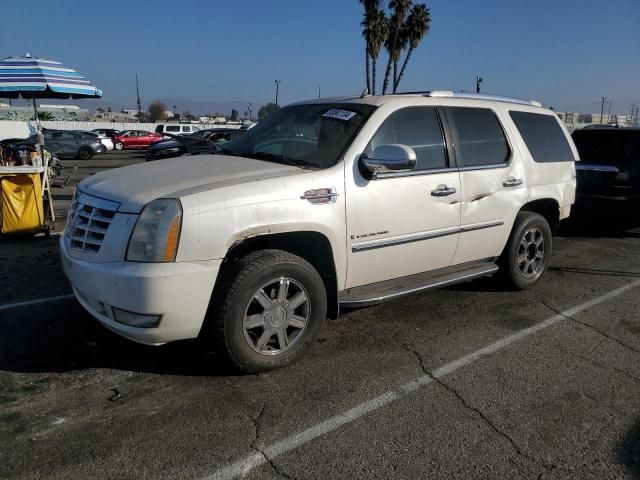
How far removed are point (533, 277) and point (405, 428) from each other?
3.05 metres

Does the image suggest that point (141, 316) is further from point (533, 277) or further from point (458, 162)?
point (533, 277)

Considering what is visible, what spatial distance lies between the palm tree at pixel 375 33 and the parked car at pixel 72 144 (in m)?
18.4

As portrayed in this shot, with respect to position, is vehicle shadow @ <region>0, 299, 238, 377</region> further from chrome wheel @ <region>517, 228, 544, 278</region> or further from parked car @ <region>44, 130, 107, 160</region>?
parked car @ <region>44, 130, 107, 160</region>

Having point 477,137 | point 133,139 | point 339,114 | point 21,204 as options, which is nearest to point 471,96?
point 477,137

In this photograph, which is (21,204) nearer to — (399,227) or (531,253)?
(399,227)

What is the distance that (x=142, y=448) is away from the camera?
2668mm

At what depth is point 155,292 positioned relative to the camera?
2939mm

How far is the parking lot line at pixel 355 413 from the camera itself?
2549 mm

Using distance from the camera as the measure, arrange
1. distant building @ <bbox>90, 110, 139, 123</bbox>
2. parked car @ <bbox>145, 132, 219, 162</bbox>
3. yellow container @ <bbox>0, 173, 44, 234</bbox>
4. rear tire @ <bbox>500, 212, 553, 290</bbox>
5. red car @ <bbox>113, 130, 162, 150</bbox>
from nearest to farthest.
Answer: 1. rear tire @ <bbox>500, 212, 553, 290</bbox>
2. yellow container @ <bbox>0, 173, 44, 234</bbox>
3. parked car @ <bbox>145, 132, 219, 162</bbox>
4. red car @ <bbox>113, 130, 162, 150</bbox>
5. distant building @ <bbox>90, 110, 139, 123</bbox>

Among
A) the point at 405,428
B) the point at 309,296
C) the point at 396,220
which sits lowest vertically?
the point at 405,428

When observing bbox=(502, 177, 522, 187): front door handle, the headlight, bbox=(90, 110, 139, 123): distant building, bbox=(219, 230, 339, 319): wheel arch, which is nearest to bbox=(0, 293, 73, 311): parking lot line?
the headlight

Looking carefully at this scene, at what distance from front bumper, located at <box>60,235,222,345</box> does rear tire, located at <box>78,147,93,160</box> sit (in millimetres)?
26696

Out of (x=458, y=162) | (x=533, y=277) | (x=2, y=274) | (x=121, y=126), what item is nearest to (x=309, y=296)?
(x=458, y=162)

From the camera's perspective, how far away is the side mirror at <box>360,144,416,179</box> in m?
3.56
